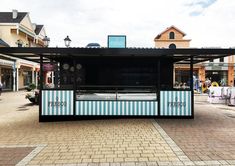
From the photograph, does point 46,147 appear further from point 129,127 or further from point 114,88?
point 114,88

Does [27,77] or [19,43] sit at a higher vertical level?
[19,43]

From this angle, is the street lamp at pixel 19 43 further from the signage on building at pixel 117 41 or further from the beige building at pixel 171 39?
the signage on building at pixel 117 41

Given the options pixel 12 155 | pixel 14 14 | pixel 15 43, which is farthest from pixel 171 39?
pixel 12 155

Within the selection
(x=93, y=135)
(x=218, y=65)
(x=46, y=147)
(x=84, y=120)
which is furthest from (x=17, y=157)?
(x=218, y=65)

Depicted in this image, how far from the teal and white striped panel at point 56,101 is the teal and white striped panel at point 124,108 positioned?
729mm

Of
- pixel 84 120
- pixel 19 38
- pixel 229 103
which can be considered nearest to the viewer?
pixel 84 120

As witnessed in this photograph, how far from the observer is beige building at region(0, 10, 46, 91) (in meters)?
28.7

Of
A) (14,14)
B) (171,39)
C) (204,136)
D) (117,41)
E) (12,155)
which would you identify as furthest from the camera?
(171,39)

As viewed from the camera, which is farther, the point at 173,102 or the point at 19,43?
the point at 19,43

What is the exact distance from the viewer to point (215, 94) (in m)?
16.2

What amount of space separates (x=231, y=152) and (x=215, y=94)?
37.5ft

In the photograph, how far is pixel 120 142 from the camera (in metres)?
6.23

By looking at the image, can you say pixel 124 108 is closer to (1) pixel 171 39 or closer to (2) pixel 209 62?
(1) pixel 171 39

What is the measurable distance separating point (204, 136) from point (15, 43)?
28646 millimetres
